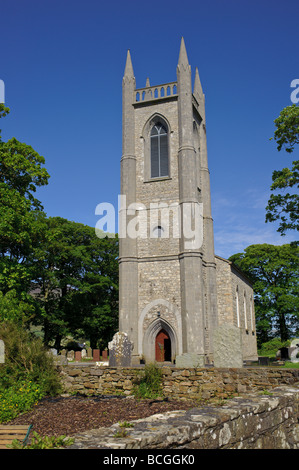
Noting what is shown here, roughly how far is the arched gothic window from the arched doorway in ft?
32.9

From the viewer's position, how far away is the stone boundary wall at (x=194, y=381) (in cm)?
1021

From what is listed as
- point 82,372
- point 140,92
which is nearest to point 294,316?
point 140,92

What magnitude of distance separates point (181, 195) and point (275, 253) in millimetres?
19668

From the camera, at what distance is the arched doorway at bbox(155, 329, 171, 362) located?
75.2 feet

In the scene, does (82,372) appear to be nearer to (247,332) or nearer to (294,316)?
(247,332)

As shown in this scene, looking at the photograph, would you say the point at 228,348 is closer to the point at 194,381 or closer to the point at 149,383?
the point at 194,381

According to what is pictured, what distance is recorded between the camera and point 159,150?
25672 millimetres

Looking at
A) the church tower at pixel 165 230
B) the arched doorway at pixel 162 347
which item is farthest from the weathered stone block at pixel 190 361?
the arched doorway at pixel 162 347

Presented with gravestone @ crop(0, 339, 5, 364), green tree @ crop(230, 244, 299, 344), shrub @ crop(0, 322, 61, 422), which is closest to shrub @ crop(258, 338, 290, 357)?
green tree @ crop(230, 244, 299, 344)

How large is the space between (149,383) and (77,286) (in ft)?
69.8

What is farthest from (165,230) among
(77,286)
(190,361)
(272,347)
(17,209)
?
(272,347)

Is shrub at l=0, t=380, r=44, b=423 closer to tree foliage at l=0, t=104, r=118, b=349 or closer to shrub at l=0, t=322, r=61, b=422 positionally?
shrub at l=0, t=322, r=61, b=422

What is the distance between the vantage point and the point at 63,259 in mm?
32531

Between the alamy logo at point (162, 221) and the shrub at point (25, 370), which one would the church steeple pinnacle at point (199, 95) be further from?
the shrub at point (25, 370)
